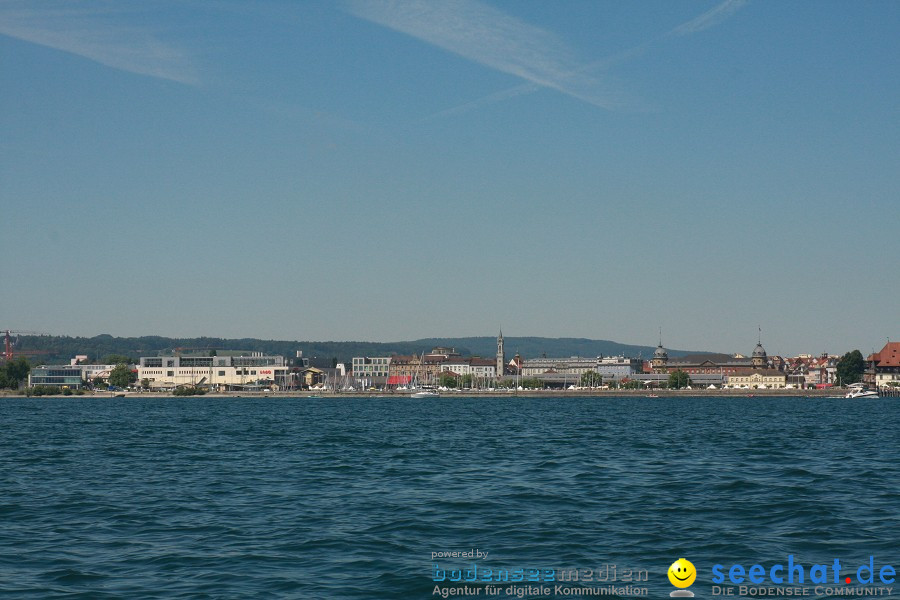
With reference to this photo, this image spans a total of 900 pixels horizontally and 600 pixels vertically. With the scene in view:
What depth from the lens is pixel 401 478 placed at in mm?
29188

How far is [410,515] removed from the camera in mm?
21781

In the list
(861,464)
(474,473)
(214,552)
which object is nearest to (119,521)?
(214,552)

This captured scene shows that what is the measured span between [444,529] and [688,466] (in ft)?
48.4

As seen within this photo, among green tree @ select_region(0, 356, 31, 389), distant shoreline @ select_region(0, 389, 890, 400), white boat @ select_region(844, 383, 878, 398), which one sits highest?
green tree @ select_region(0, 356, 31, 389)

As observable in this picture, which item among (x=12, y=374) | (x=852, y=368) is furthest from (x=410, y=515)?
(x=12, y=374)

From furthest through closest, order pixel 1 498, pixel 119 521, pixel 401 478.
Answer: pixel 401 478, pixel 1 498, pixel 119 521

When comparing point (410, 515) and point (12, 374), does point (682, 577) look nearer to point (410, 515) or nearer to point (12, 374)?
point (410, 515)

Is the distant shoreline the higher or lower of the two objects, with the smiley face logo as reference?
lower

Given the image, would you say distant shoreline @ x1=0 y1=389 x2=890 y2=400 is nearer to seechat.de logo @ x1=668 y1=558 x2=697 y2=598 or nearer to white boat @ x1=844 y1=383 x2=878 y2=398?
white boat @ x1=844 y1=383 x2=878 y2=398

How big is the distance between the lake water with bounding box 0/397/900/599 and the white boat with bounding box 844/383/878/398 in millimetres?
129652

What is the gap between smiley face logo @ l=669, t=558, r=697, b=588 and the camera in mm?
14734

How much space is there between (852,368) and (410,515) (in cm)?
17741

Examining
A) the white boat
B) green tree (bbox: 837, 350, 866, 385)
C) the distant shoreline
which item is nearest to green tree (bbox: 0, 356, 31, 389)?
the distant shoreline

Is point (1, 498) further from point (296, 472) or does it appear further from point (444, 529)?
point (444, 529)
